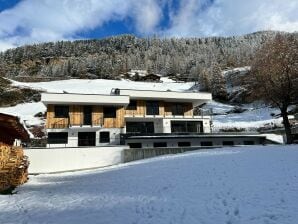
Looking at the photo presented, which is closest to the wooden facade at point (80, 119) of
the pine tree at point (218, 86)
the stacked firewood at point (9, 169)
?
the stacked firewood at point (9, 169)

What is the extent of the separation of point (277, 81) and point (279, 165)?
65.0 ft

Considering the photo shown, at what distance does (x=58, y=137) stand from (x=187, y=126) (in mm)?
16108

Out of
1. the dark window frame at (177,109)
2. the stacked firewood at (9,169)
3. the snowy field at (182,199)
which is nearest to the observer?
the snowy field at (182,199)

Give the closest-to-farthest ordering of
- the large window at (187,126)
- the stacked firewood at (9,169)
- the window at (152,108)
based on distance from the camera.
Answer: the stacked firewood at (9,169), the window at (152,108), the large window at (187,126)

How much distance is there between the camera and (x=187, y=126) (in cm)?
4378

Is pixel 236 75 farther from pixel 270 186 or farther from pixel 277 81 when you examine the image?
pixel 270 186

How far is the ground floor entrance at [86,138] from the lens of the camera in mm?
37812

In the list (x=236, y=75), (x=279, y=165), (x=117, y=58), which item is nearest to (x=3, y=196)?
(x=279, y=165)

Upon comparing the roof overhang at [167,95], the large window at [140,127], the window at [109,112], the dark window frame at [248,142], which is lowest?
the dark window frame at [248,142]

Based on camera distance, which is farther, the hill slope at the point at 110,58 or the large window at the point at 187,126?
the hill slope at the point at 110,58

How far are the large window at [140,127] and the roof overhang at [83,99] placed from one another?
332 centimetres

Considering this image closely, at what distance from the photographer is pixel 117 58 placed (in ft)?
529

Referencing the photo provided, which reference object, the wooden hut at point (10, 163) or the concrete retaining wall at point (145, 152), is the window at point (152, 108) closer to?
the concrete retaining wall at point (145, 152)

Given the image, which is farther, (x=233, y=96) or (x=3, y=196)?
(x=233, y=96)
